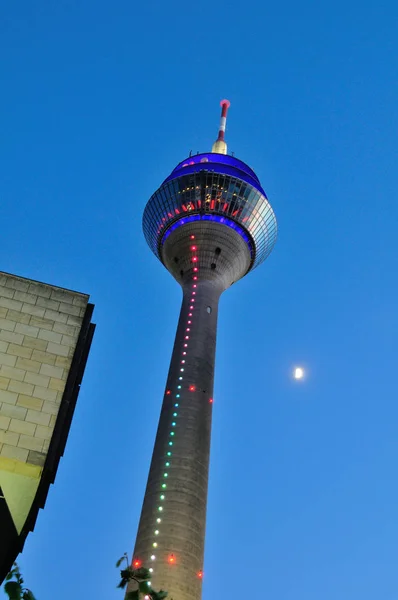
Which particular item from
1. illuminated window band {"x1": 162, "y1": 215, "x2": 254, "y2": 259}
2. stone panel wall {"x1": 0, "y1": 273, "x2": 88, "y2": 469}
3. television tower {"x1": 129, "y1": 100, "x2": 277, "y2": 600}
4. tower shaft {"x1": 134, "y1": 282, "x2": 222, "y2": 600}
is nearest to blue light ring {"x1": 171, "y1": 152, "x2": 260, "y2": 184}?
television tower {"x1": 129, "y1": 100, "x2": 277, "y2": 600}

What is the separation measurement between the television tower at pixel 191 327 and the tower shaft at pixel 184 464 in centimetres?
8

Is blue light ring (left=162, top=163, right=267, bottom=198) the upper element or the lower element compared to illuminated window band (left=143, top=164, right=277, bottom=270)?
upper

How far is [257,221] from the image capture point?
72.0 meters

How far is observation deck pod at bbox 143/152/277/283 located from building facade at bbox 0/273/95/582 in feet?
153

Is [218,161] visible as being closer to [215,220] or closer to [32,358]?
[215,220]

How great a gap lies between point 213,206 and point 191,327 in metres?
15.7

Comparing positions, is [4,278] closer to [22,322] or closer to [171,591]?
[22,322]

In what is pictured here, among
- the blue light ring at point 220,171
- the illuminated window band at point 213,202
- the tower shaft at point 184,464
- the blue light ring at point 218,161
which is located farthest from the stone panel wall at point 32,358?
the blue light ring at point 218,161

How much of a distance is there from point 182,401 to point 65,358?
3578 centimetres

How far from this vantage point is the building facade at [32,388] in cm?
1686

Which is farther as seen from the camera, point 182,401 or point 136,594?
point 182,401

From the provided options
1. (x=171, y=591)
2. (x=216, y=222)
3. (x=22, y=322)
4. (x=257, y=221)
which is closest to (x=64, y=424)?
(x=22, y=322)

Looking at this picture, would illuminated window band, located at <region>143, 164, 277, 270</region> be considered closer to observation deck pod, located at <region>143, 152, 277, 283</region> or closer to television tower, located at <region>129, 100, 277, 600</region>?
observation deck pod, located at <region>143, 152, 277, 283</region>

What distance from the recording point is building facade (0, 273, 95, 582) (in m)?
16.9
